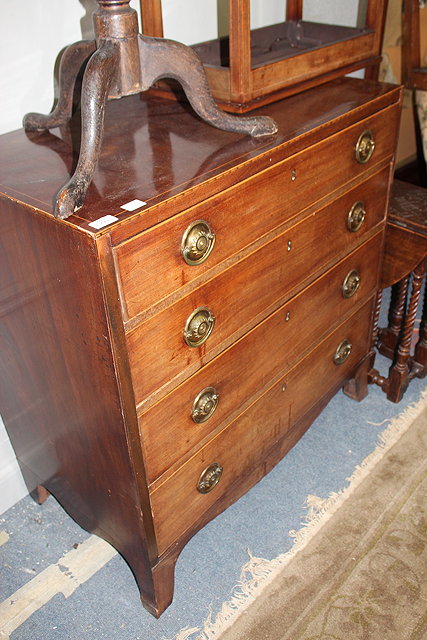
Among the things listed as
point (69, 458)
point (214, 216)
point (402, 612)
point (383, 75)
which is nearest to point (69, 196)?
point (214, 216)

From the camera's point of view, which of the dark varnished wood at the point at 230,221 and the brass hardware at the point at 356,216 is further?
the brass hardware at the point at 356,216

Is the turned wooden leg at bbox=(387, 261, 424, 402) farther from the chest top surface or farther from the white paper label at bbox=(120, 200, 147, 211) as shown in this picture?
the white paper label at bbox=(120, 200, 147, 211)

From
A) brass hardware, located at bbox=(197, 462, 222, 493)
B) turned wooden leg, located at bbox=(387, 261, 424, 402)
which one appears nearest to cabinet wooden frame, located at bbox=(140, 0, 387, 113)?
turned wooden leg, located at bbox=(387, 261, 424, 402)

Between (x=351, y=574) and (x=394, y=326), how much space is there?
0.95 m

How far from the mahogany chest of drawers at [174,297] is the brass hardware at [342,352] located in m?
0.07

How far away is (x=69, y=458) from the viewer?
146 centimetres

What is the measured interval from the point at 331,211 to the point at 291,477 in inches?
34.6

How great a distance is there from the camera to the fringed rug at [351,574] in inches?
59.8

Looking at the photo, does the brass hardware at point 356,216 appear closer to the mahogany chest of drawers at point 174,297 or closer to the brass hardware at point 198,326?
the mahogany chest of drawers at point 174,297

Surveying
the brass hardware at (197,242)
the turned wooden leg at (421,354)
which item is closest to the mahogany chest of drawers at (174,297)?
the brass hardware at (197,242)

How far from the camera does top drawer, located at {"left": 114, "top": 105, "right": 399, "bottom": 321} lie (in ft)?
3.35

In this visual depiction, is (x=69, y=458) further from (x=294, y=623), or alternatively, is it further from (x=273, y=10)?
(x=273, y=10)

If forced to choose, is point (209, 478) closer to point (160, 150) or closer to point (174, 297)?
point (174, 297)

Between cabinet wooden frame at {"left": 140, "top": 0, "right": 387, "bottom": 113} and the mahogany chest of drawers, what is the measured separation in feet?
0.17
